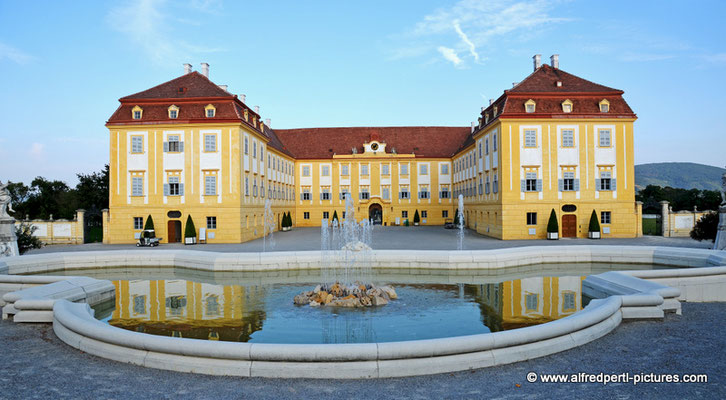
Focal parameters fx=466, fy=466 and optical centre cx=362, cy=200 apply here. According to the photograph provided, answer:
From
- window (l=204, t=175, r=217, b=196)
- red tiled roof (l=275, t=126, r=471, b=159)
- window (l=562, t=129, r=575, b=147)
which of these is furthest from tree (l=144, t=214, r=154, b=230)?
window (l=562, t=129, r=575, b=147)

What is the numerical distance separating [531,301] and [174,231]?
26271mm

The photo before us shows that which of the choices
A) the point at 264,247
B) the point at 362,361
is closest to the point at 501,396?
the point at 362,361

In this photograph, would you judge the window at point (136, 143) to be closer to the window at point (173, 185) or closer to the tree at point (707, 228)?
the window at point (173, 185)

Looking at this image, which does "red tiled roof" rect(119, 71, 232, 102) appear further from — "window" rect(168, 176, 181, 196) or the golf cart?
the golf cart

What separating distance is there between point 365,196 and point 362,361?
48.4 metres

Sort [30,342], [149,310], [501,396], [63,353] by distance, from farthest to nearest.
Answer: [149,310], [30,342], [63,353], [501,396]

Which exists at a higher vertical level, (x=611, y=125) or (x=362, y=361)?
(x=611, y=125)

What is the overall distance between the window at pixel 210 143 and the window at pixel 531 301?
79.6ft

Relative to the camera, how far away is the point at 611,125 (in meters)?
32.0

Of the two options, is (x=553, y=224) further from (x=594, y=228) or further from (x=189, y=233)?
(x=189, y=233)

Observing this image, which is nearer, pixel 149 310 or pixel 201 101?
pixel 149 310

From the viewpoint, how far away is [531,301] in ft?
42.2

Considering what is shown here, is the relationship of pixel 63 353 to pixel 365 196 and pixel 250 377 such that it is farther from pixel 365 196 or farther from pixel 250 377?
pixel 365 196

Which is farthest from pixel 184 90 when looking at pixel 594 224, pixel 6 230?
pixel 594 224
